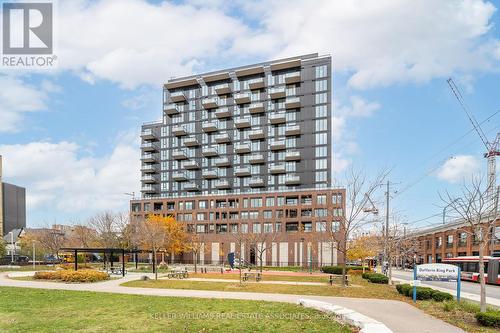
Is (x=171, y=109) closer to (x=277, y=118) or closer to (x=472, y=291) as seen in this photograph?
(x=277, y=118)

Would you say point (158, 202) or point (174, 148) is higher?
point (174, 148)

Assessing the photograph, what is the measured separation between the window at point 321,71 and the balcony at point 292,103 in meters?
6.91

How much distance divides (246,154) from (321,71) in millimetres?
25640

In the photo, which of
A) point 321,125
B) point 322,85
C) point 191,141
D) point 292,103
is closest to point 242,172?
point 191,141

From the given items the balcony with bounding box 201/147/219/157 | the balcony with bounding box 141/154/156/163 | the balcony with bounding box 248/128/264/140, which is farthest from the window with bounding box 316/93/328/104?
the balcony with bounding box 141/154/156/163

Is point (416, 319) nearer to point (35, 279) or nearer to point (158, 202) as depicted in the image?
point (35, 279)

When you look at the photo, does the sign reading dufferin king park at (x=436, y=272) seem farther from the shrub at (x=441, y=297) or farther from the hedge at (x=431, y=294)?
the shrub at (x=441, y=297)

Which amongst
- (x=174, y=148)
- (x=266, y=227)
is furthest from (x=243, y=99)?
(x=266, y=227)

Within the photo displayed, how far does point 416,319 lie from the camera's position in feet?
44.8

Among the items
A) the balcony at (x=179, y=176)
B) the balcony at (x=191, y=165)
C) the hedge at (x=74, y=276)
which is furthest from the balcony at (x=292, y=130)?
the hedge at (x=74, y=276)

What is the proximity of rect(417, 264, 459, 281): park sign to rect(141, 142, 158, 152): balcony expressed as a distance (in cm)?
8461

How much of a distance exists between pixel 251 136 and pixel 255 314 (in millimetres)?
72135

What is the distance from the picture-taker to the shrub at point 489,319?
12.3 metres

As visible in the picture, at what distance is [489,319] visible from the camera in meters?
12.4
